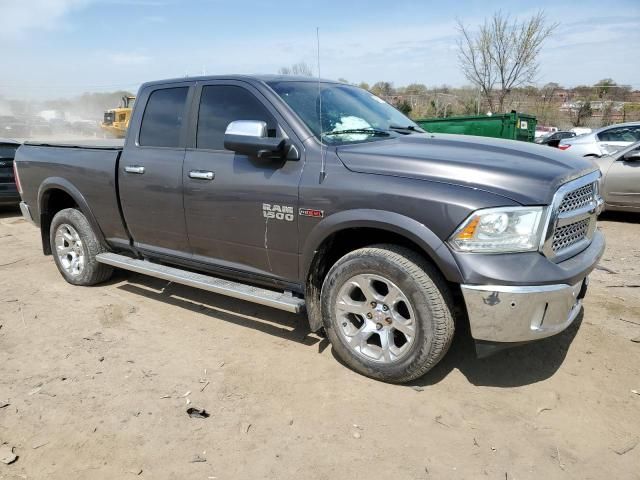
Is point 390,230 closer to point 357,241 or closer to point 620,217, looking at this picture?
point 357,241

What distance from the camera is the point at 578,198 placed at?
3.17m

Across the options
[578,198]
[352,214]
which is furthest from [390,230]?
[578,198]

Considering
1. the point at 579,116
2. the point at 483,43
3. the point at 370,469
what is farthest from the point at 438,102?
the point at 370,469

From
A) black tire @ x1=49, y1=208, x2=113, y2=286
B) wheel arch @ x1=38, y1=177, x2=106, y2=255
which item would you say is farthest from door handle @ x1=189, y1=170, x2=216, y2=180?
black tire @ x1=49, y1=208, x2=113, y2=286

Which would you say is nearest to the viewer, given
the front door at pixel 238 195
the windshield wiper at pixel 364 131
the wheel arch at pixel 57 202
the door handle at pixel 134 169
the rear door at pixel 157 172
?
the front door at pixel 238 195

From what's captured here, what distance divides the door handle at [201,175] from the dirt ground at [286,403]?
50.1 inches

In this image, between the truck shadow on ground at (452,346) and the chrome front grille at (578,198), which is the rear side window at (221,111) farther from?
the chrome front grille at (578,198)

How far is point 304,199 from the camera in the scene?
11.0ft

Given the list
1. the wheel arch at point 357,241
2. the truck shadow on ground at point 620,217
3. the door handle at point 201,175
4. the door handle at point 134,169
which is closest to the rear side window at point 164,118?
the door handle at point 134,169

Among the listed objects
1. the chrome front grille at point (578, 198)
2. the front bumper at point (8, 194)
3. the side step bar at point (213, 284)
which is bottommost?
the side step bar at point (213, 284)

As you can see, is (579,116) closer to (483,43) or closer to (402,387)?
(483,43)

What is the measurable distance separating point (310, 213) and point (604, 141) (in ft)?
31.7

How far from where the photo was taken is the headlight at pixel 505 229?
2742 millimetres

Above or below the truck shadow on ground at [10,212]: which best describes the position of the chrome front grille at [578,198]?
above
